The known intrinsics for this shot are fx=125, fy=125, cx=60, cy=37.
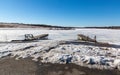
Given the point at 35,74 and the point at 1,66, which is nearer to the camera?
the point at 35,74

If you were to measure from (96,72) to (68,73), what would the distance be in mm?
1629

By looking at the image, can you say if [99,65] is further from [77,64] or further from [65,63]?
[65,63]

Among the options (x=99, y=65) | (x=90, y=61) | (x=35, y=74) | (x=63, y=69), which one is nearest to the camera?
(x=35, y=74)

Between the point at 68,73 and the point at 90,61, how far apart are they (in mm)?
2434

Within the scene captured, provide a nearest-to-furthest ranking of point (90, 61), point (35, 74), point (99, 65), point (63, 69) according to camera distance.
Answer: point (35, 74) < point (63, 69) < point (99, 65) < point (90, 61)

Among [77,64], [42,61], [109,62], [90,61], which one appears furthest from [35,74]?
[109,62]

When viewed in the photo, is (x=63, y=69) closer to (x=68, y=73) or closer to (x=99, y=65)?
(x=68, y=73)

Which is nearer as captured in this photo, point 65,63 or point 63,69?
point 63,69

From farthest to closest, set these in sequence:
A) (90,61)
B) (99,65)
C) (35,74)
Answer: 1. (90,61)
2. (99,65)
3. (35,74)

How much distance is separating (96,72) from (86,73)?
24.4 inches

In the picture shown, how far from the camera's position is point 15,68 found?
25.3 feet

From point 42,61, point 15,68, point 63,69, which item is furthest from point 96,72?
point 15,68

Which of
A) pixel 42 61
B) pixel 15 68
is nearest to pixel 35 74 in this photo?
pixel 15 68

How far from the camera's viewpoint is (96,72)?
7.17 meters
